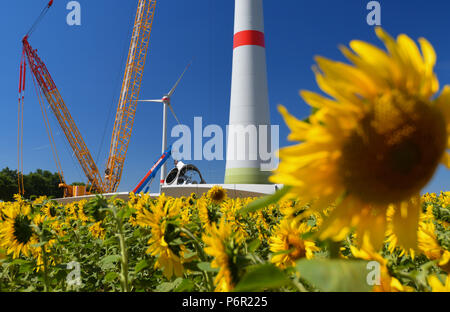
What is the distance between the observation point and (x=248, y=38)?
19203 millimetres

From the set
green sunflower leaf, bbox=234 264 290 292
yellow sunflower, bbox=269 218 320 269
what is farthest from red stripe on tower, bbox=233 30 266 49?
green sunflower leaf, bbox=234 264 290 292

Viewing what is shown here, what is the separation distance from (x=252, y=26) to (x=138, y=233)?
20307 millimetres

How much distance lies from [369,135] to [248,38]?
20257 mm

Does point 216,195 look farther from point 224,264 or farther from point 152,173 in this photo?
point 152,173

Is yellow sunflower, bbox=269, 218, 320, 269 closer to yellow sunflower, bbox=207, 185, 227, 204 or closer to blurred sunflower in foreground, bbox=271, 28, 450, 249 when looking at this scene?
blurred sunflower in foreground, bbox=271, 28, 450, 249

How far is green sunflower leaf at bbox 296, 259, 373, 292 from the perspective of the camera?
0.48m

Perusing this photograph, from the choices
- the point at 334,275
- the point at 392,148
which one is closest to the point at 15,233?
the point at 334,275

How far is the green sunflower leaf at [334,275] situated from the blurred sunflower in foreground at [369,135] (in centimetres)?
8

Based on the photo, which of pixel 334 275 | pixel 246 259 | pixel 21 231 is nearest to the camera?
pixel 334 275

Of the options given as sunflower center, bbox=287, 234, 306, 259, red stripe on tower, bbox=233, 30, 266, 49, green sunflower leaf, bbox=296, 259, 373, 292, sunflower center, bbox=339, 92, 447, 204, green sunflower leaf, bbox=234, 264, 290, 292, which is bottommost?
sunflower center, bbox=287, 234, 306, 259

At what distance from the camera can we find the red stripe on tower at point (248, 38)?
1919cm

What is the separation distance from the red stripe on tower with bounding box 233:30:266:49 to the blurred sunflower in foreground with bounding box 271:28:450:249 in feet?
65.4
